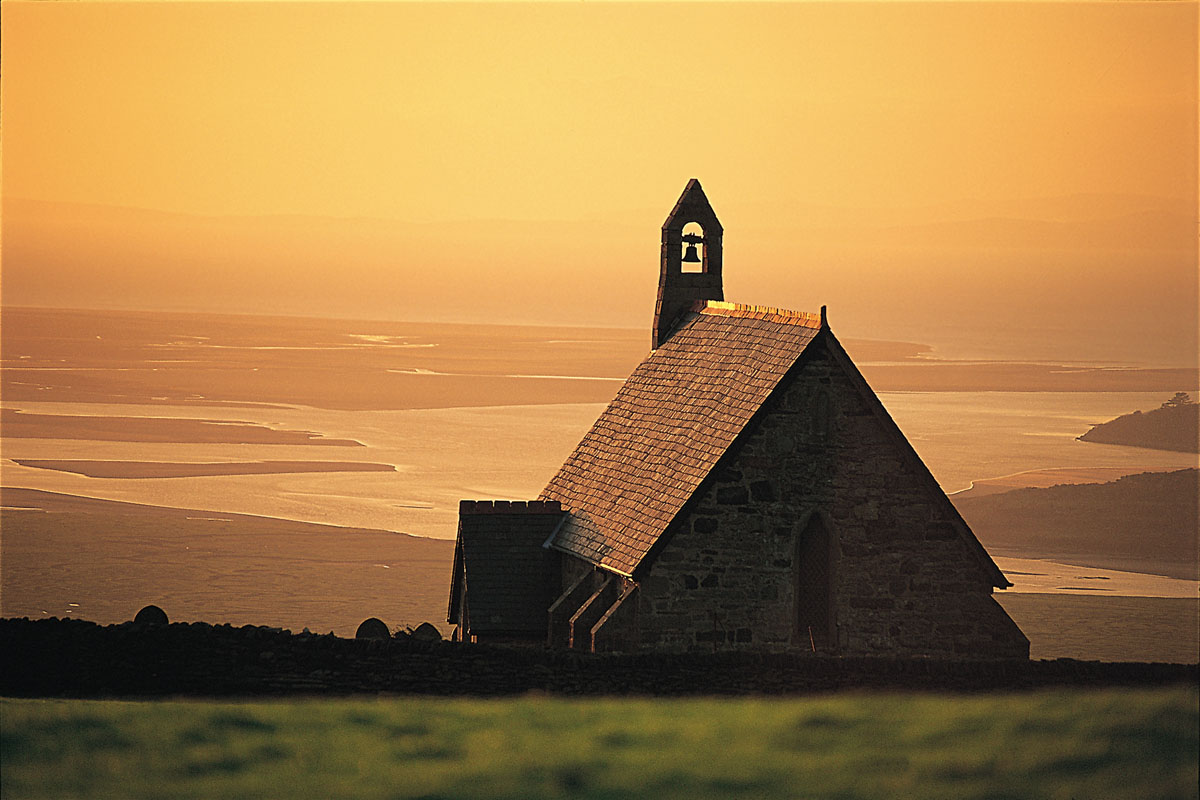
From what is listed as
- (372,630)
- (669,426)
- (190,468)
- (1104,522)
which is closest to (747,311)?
(669,426)

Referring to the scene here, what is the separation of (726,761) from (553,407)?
11324 centimetres

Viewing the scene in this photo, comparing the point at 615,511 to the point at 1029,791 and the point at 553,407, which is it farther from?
the point at 553,407

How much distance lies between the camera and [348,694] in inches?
915

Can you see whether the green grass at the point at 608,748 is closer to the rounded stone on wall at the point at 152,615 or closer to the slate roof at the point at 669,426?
the rounded stone on wall at the point at 152,615

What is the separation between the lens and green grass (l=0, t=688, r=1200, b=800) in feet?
63.0

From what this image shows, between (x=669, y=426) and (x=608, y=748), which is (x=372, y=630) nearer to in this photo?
(x=669, y=426)

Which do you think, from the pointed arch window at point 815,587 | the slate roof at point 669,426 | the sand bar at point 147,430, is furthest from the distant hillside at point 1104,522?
the sand bar at point 147,430

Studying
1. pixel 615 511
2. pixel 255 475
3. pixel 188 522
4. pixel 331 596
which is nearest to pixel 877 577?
pixel 615 511

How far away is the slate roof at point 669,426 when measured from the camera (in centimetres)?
2994

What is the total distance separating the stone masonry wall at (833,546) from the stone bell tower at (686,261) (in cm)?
1011

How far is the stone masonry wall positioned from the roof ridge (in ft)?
3.20

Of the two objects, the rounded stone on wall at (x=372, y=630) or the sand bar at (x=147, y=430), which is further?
the sand bar at (x=147, y=430)

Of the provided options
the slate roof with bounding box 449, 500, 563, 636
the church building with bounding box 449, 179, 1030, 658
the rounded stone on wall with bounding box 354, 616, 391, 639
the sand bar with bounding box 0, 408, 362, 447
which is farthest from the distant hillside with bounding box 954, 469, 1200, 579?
the rounded stone on wall with bounding box 354, 616, 391, 639

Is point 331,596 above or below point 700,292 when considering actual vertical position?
below
